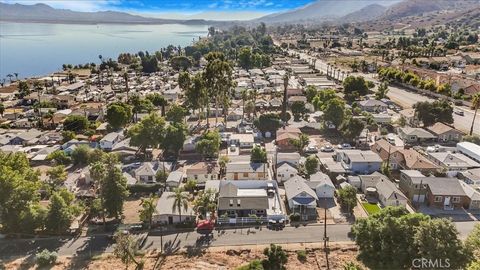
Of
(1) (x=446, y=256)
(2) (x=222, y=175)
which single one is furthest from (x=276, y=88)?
(1) (x=446, y=256)

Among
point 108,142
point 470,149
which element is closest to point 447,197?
point 470,149

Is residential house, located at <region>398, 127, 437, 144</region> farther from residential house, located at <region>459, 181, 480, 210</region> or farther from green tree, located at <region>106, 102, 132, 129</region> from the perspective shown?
green tree, located at <region>106, 102, 132, 129</region>

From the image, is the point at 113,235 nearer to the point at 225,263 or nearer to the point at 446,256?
the point at 225,263

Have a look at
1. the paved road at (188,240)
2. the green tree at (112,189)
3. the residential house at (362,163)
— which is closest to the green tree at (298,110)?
the residential house at (362,163)

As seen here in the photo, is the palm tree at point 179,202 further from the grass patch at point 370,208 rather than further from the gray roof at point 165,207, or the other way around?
the grass patch at point 370,208

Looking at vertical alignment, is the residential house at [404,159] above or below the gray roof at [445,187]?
above

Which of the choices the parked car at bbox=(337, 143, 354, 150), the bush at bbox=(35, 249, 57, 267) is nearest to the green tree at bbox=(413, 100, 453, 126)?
the parked car at bbox=(337, 143, 354, 150)
